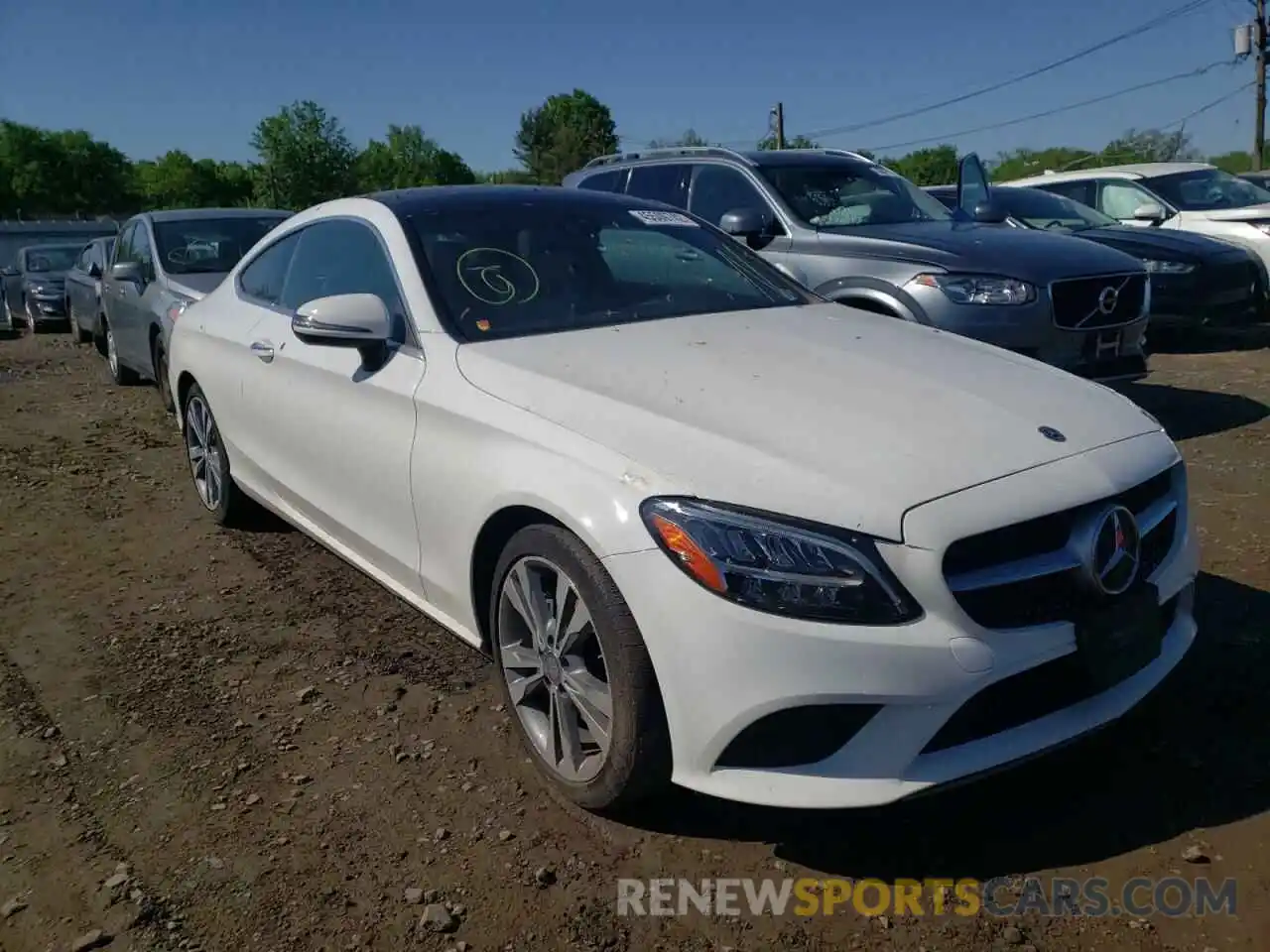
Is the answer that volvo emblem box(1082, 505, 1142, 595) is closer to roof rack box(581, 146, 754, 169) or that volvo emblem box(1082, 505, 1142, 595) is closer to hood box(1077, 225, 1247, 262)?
roof rack box(581, 146, 754, 169)

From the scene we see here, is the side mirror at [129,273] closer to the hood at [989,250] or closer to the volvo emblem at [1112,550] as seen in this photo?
the hood at [989,250]

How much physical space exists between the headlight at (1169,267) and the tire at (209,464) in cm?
750

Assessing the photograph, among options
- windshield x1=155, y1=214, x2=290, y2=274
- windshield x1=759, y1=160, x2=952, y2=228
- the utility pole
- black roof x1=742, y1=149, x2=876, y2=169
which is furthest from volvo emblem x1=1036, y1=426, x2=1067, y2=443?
the utility pole

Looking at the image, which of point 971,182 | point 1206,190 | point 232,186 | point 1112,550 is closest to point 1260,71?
point 1206,190

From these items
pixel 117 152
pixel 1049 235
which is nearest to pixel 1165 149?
pixel 1049 235

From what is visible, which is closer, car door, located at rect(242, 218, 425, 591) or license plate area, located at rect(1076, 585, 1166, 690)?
license plate area, located at rect(1076, 585, 1166, 690)

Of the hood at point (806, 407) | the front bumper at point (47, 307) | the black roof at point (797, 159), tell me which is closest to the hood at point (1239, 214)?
the black roof at point (797, 159)

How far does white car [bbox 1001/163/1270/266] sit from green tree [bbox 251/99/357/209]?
2295 inches

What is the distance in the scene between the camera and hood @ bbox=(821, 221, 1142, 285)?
5.82m

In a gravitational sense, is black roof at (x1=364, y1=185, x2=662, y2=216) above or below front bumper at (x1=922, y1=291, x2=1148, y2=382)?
above

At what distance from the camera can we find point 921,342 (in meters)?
3.43

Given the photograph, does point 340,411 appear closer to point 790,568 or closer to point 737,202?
point 790,568

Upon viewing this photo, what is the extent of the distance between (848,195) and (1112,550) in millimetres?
5175

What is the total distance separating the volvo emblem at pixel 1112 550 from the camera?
237 centimetres
